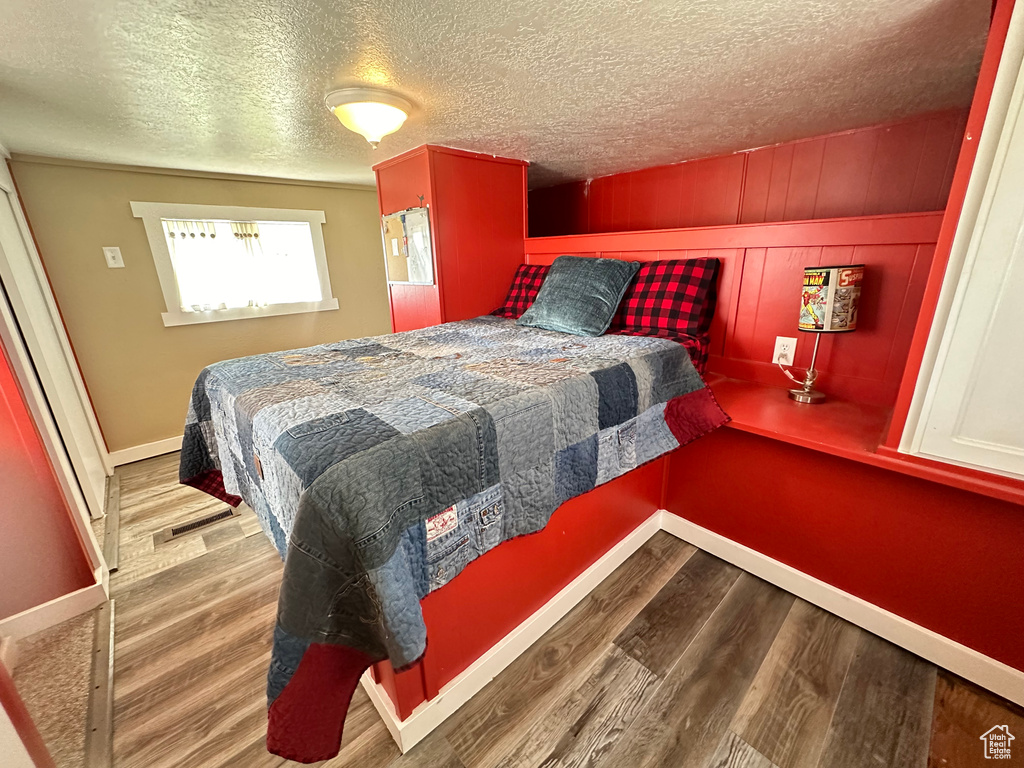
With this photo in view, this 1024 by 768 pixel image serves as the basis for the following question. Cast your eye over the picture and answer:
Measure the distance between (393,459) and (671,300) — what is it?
152 centimetres

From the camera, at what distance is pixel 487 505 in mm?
981

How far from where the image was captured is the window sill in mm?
2746

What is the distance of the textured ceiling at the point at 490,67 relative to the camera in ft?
3.16

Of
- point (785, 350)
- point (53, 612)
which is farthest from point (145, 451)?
point (785, 350)

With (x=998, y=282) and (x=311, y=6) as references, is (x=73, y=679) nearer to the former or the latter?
(x=311, y=6)

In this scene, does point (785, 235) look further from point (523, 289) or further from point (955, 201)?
point (523, 289)

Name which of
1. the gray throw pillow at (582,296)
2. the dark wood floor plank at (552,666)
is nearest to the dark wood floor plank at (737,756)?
the dark wood floor plank at (552,666)

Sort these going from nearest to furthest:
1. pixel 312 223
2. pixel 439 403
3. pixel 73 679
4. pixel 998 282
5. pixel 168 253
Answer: pixel 998 282
pixel 439 403
pixel 73 679
pixel 168 253
pixel 312 223

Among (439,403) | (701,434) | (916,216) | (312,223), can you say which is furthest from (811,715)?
(312,223)

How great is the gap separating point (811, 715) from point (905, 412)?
35.3 inches

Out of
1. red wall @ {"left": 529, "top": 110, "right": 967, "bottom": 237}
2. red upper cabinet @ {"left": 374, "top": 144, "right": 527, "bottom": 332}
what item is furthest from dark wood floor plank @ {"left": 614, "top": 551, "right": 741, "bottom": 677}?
red upper cabinet @ {"left": 374, "top": 144, "right": 527, "bottom": 332}

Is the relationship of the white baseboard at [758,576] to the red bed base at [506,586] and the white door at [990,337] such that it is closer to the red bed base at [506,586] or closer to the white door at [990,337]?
the red bed base at [506,586]

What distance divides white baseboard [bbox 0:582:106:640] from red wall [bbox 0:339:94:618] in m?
0.02

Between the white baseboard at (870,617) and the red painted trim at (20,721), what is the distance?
6.37ft
